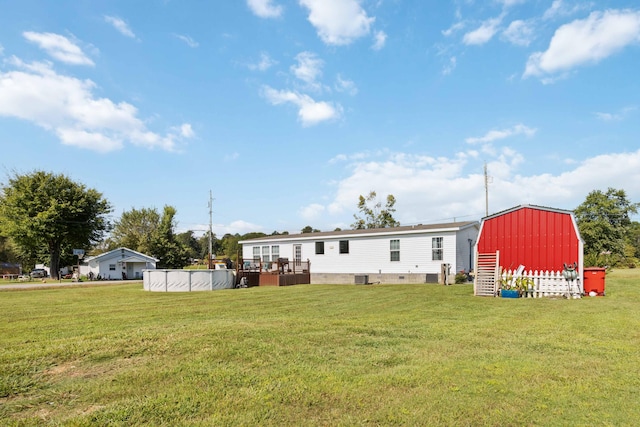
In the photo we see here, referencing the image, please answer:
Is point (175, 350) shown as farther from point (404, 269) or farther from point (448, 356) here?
point (404, 269)

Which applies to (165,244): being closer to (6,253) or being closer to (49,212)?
(49,212)

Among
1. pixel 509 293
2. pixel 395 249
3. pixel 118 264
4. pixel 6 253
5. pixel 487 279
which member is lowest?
pixel 118 264

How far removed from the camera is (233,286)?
76.4ft

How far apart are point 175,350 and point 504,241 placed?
15.0 meters

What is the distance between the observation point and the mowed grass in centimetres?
377

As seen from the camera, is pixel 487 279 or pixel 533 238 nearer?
pixel 487 279

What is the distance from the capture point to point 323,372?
4.98m

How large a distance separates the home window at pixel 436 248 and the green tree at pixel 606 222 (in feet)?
117

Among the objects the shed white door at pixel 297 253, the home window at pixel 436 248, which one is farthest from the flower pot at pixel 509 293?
the shed white door at pixel 297 253

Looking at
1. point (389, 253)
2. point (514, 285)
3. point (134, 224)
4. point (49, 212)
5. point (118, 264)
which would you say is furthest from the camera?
point (134, 224)

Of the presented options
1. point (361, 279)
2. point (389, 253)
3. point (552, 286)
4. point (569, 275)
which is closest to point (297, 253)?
point (361, 279)

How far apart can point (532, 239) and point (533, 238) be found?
6 cm

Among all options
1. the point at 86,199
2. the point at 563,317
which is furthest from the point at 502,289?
the point at 86,199

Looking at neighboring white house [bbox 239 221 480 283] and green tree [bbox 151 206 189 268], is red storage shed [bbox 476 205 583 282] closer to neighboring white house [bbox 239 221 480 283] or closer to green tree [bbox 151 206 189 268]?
neighboring white house [bbox 239 221 480 283]
